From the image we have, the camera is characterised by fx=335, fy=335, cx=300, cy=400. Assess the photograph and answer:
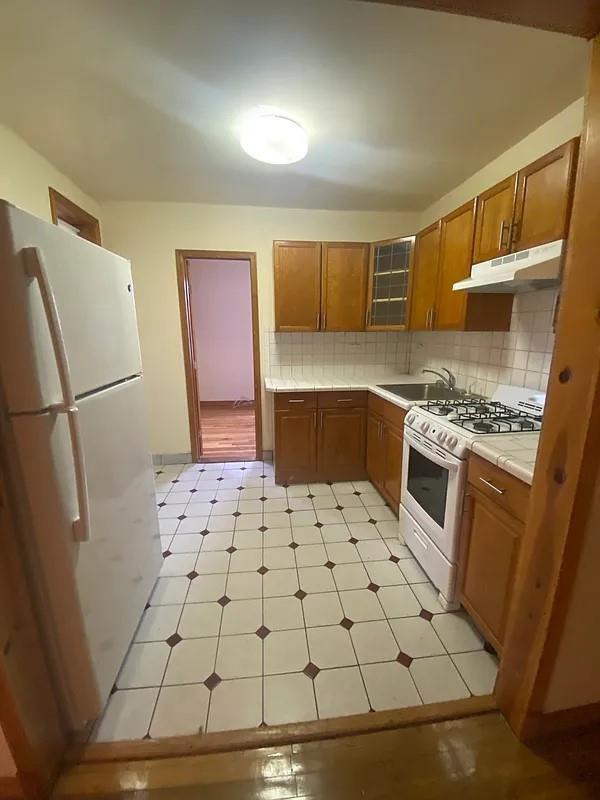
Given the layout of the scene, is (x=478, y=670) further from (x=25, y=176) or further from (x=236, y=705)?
(x=25, y=176)

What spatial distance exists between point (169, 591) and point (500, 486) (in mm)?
1732

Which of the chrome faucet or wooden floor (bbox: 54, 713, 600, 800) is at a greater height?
the chrome faucet

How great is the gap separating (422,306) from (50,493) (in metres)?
2.53

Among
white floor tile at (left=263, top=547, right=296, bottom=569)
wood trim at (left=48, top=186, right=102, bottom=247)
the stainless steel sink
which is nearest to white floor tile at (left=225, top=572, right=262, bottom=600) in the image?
white floor tile at (left=263, top=547, right=296, bottom=569)

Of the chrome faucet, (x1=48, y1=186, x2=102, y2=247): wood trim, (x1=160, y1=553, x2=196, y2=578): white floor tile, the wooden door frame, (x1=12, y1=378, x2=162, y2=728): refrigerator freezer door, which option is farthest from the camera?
the wooden door frame

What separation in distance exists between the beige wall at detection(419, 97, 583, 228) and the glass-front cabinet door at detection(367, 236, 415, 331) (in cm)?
46

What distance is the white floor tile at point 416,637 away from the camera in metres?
1.48

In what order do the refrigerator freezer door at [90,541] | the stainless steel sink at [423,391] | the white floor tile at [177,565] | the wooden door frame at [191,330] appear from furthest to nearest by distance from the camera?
the wooden door frame at [191,330] < the stainless steel sink at [423,391] < the white floor tile at [177,565] < the refrigerator freezer door at [90,541]

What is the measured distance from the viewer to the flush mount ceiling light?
5.66 ft

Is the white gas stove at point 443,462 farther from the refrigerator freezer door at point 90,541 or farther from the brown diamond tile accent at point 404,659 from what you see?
the refrigerator freezer door at point 90,541

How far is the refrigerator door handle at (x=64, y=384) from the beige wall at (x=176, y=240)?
2.36 metres

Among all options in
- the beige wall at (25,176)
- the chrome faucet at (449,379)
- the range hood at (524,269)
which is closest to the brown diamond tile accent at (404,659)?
the range hood at (524,269)

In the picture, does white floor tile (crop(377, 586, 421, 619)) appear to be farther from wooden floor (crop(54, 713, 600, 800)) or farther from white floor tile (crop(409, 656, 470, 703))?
wooden floor (crop(54, 713, 600, 800))

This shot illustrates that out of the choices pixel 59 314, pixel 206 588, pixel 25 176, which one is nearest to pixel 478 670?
pixel 206 588
